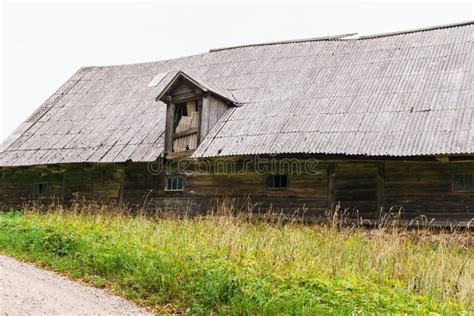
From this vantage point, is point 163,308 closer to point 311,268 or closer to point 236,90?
point 311,268

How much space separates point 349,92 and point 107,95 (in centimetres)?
937

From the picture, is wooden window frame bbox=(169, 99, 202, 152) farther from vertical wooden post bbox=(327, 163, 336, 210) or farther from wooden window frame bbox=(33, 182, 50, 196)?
wooden window frame bbox=(33, 182, 50, 196)

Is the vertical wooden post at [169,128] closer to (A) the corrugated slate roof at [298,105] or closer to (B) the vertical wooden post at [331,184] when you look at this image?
(A) the corrugated slate roof at [298,105]

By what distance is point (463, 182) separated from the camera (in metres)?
11.7

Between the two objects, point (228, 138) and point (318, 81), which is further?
point (318, 81)

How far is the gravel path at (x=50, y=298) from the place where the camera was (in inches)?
231

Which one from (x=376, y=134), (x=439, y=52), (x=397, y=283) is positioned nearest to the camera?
(x=397, y=283)

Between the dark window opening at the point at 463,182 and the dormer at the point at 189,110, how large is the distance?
6.22m

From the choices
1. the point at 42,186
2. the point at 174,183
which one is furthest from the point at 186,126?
the point at 42,186

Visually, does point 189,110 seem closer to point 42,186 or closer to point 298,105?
point 298,105

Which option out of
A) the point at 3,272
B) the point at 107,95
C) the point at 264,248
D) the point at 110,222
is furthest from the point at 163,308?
the point at 107,95

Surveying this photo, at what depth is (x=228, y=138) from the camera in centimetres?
1379

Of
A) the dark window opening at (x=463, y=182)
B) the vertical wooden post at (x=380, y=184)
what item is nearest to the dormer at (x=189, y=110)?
the vertical wooden post at (x=380, y=184)

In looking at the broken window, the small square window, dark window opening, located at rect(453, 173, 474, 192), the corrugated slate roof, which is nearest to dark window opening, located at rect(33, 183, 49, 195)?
the corrugated slate roof
